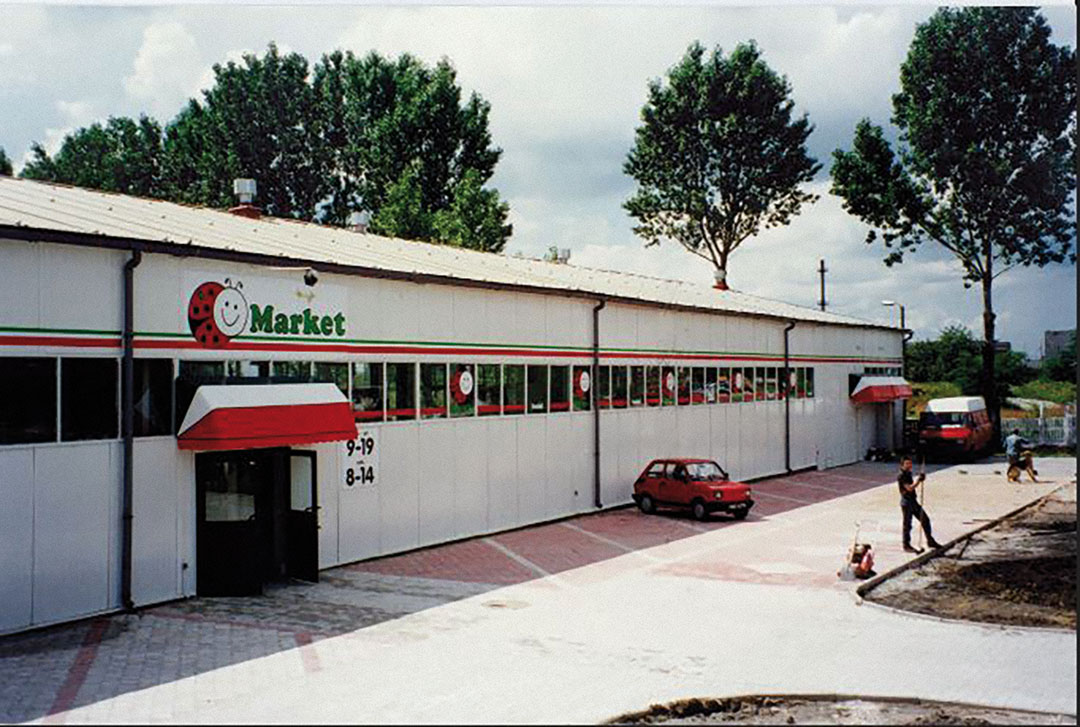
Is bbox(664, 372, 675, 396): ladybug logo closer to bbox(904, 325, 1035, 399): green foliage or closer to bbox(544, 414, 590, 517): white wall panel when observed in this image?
bbox(544, 414, 590, 517): white wall panel

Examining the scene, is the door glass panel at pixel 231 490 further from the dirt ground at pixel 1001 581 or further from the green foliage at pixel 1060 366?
the green foliage at pixel 1060 366

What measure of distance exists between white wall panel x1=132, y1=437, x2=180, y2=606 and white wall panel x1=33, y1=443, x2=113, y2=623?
391mm

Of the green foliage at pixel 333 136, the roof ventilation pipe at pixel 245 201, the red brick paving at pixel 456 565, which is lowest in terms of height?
the red brick paving at pixel 456 565

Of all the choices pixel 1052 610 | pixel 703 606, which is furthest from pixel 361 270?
pixel 1052 610

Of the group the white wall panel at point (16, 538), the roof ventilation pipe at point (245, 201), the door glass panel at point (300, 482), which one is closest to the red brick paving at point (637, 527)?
the door glass panel at point (300, 482)

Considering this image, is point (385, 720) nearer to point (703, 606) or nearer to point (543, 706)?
point (543, 706)

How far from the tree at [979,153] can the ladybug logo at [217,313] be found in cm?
1702

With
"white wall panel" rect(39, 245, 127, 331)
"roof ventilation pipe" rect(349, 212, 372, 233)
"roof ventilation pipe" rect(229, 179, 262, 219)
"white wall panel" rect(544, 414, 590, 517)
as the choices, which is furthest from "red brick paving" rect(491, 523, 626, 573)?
"roof ventilation pipe" rect(349, 212, 372, 233)

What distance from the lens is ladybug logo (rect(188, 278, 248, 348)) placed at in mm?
15320

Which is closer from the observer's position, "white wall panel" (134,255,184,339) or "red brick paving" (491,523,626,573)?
"white wall panel" (134,255,184,339)

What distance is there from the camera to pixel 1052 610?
14.4 m

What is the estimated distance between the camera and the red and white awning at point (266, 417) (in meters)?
14.7

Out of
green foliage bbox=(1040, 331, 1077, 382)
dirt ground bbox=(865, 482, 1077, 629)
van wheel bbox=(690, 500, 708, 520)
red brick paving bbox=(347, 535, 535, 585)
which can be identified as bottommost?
dirt ground bbox=(865, 482, 1077, 629)

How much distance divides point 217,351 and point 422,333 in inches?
179
